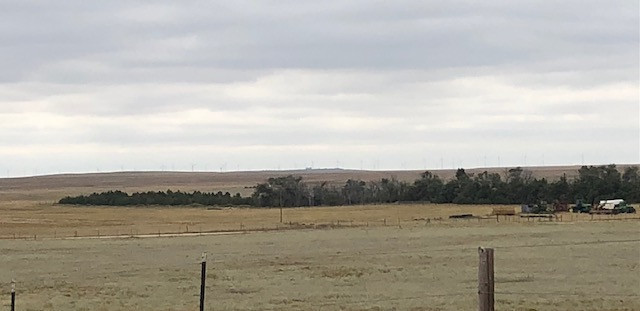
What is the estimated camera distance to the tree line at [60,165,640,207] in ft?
385

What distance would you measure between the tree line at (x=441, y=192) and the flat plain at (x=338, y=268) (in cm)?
3563

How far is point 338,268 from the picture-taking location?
123 feet

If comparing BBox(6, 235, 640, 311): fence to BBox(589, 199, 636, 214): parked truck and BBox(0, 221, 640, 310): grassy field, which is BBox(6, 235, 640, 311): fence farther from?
BBox(589, 199, 636, 214): parked truck

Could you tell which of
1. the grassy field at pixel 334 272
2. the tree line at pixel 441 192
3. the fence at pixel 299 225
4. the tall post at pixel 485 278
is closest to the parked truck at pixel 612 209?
the fence at pixel 299 225

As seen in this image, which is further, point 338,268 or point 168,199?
point 168,199

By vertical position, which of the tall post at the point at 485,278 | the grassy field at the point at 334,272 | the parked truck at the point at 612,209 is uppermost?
the parked truck at the point at 612,209

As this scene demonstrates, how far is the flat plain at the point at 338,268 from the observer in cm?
2559

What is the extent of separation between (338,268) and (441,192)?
93.6m

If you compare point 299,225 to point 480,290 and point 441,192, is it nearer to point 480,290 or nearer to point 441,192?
point 441,192

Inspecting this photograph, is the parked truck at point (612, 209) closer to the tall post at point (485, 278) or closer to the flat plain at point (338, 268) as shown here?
the flat plain at point (338, 268)

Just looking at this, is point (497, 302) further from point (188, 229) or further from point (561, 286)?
point (188, 229)

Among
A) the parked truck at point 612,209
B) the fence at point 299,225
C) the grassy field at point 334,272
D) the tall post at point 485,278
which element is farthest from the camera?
the parked truck at point 612,209

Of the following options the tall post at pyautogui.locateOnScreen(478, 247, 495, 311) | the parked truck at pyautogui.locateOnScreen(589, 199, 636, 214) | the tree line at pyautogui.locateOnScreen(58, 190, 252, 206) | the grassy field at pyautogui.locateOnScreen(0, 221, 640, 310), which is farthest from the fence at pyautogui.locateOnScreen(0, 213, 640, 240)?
the tall post at pyautogui.locateOnScreen(478, 247, 495, 311)

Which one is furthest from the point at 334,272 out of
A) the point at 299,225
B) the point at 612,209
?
the point at 612,209
